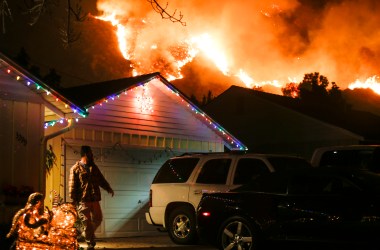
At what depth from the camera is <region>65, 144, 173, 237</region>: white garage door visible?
13.6 m

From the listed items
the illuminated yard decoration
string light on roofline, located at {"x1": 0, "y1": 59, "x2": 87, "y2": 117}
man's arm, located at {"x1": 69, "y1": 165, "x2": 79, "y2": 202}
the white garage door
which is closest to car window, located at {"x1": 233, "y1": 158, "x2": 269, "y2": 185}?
man's arm, located at {"x1": 69, "y1": 165, "x2": 79, "y2": 202}

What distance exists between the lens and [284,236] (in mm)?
8664

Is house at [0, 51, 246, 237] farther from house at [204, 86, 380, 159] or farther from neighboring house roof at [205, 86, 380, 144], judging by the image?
neighboring house roof at [205, 86, 380, 144]

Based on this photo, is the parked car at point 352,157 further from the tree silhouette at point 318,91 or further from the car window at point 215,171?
the tree silhouette at point 318,91

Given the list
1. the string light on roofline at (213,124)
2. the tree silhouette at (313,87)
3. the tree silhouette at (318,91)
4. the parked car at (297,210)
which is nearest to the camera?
the parked car at (297,210)

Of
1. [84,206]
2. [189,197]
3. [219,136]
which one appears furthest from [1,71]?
[219,136]

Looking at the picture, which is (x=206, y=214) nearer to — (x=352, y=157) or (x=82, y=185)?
(x=82, y=185)

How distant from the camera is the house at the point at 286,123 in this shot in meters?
24.3

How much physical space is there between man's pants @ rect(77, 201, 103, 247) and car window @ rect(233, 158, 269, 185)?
9.02 ft

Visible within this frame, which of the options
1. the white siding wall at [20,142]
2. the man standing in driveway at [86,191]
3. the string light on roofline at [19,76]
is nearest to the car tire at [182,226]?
the man standing in driveway at [86,191]

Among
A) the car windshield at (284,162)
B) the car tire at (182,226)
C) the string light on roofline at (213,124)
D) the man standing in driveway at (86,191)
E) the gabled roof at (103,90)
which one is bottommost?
the car tire at (182,226)

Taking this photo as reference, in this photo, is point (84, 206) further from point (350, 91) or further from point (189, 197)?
point (350, 91)

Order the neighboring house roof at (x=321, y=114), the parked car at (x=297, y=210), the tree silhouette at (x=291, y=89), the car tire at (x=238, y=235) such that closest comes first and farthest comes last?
the parked car at (x=297, y=210), the car tire at (x=238, y=235), the neighboring house roof at (x=321, y=114), the tree silhouette at (x=291, y=89)

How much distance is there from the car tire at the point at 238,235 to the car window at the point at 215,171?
2.33 m
